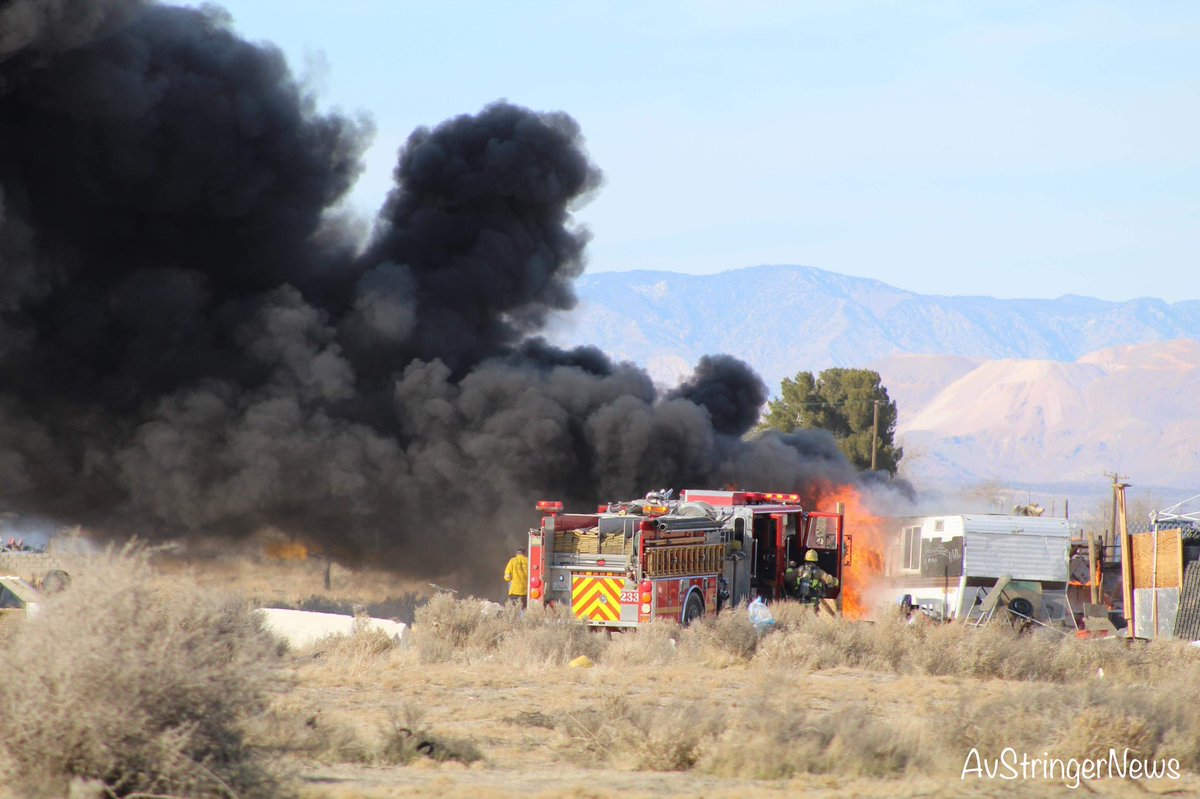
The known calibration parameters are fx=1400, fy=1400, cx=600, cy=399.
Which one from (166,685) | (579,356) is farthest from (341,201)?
(166,685)

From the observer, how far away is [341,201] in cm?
4253

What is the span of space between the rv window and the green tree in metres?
38.1

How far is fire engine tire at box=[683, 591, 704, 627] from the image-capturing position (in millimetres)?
22719

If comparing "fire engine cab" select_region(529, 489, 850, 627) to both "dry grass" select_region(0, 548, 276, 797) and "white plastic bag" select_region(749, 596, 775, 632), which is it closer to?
"white plastic bag" select_region(749, 596, 775, 632)

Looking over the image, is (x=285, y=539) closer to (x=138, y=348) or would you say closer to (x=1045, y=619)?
(x=138, y=348)

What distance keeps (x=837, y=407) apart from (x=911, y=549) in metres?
41.1

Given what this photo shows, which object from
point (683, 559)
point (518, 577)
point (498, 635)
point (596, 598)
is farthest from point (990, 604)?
point (498, 635)

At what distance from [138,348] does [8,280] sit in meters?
5.02

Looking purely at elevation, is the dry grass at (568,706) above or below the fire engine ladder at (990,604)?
below

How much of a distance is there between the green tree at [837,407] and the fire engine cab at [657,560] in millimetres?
41466

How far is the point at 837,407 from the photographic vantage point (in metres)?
68.9

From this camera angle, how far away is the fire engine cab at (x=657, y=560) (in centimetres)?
2216

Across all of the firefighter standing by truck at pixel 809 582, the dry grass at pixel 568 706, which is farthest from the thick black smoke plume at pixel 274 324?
the dry grass at pixel 568 706

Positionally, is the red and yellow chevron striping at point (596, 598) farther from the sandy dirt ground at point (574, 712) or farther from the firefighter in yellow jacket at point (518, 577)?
the sandy dirt ground at point (574, 712)
